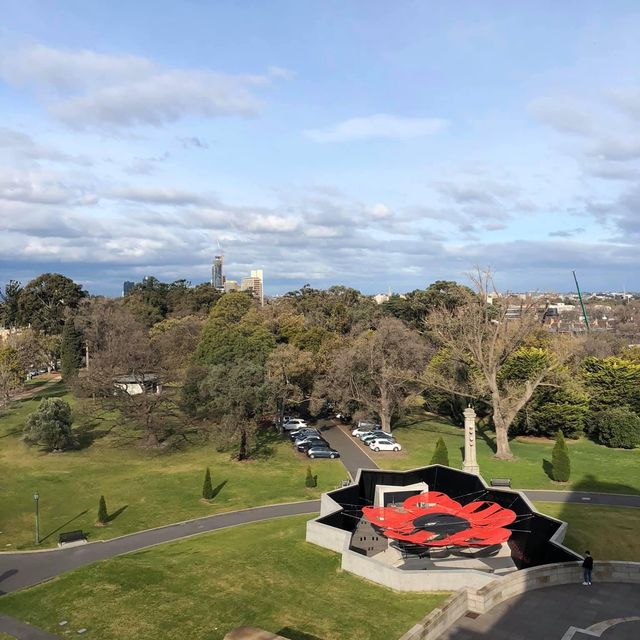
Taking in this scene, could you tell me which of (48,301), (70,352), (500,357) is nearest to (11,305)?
(48,301)

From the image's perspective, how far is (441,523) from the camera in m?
28.8

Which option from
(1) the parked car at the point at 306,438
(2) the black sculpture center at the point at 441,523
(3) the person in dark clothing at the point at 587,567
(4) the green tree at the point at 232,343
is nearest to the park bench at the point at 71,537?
(2) the black sculpture center at the point at 441,523

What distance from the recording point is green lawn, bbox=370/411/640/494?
41.8m

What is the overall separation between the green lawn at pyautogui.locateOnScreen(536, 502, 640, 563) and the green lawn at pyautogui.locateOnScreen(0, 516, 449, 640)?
1171 centimetres

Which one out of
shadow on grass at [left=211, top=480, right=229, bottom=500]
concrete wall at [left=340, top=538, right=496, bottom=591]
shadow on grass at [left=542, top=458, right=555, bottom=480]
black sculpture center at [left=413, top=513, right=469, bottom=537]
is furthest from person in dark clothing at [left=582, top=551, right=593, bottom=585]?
shadow on grass at [left=211, top=480, right=229, bottom=500]

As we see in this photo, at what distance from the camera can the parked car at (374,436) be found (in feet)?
177

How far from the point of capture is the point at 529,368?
5794 cm

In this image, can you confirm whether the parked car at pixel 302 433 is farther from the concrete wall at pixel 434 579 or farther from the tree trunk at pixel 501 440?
the concrete wall at pixel 434 579

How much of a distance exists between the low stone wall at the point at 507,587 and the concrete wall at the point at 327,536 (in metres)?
7.10

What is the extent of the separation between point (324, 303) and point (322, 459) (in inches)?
2306

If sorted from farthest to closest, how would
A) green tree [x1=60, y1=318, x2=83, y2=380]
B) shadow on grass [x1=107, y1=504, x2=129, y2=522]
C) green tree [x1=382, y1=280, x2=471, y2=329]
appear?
green tree [x1=382, y1=280, x2=471, y2=329] < green tree [x1=60, y1=318, x2=83, y2=380] < shadow on grass [x1=107, y1=504, x2=129, y2=522]

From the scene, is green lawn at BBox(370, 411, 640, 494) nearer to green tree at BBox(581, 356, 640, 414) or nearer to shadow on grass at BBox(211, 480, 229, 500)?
green tree at BBox(581, 356, 640, 414)

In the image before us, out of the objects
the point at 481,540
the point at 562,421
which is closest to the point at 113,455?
the point at 481,540

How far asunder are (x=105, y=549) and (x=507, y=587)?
21603mm
